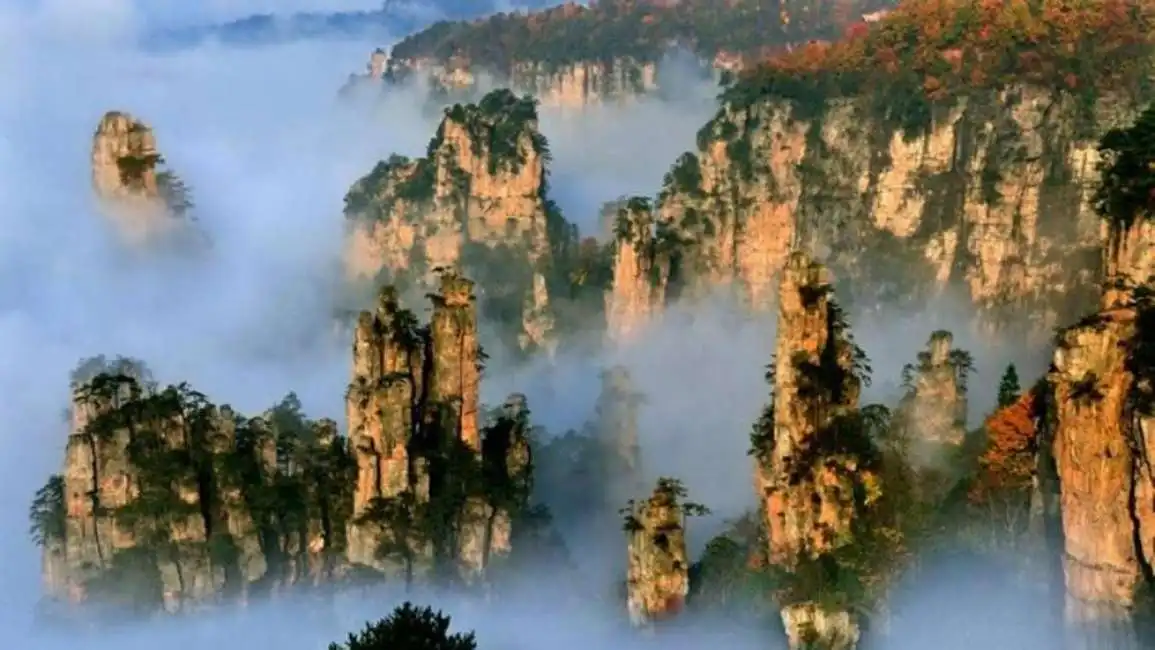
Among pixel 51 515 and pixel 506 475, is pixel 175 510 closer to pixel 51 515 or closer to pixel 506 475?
pixel 51 515

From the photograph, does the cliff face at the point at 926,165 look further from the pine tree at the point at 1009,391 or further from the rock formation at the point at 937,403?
the rock formation at the point at 937,403

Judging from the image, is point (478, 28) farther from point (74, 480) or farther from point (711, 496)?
point (74, 480)

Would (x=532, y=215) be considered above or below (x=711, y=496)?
above

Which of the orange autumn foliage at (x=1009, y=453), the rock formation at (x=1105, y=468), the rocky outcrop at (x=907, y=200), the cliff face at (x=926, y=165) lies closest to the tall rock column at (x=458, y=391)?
the orange autumn foliage at (x=1009, y=453)

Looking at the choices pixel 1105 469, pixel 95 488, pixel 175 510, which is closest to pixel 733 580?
pixel 1105 469

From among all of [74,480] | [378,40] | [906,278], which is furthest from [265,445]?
[378,40]

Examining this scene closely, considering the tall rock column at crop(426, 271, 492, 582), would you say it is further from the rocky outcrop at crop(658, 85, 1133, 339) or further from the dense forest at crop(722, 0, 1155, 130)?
the dense forest at crop(722, 0, 1155, 130)
